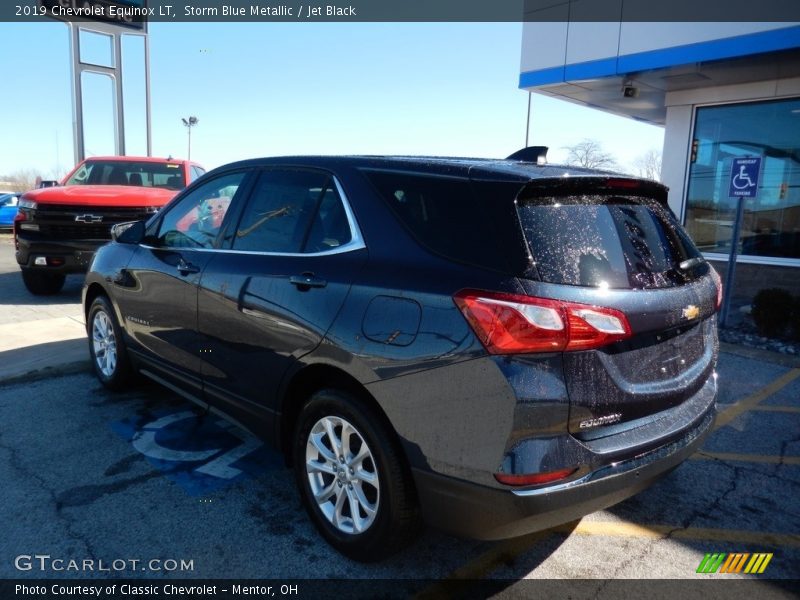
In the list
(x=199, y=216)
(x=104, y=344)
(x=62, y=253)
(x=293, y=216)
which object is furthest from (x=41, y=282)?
(x=293, y=216)

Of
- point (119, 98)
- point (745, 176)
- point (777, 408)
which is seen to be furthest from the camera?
point (119, 98)

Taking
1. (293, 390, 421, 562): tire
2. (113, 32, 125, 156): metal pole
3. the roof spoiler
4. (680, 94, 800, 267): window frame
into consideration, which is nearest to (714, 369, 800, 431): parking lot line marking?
the roof spoiler

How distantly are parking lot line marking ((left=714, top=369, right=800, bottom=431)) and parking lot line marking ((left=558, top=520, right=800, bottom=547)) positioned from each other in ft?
4.12

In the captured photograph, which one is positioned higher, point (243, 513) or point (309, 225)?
point (309, 225)

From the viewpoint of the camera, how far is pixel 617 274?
91.4 inches

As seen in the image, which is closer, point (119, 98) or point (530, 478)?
point (530, 478)

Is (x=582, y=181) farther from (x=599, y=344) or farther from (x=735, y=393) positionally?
(x=735, y=393)

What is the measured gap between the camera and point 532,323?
205 centimetres

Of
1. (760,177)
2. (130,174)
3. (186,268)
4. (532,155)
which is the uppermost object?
(760,177)

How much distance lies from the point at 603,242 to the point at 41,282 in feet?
28.4

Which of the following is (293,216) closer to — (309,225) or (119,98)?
(309,225)

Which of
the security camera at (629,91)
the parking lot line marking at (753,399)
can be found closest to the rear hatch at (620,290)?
the parking lot line marking at (753,399)

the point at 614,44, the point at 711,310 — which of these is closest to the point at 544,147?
the point at 711,310

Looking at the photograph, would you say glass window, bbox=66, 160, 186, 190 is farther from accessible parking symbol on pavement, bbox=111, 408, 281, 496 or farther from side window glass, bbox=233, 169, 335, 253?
side window glass, bbox=233, 169, 335, 253
